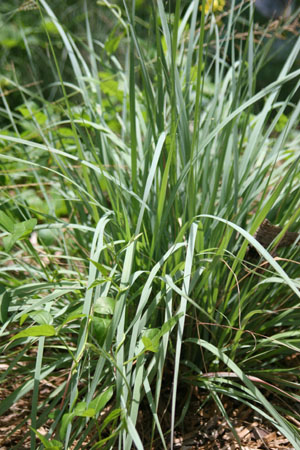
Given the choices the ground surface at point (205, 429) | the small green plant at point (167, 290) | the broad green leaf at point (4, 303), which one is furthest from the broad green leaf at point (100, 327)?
the ground surface at point (205, 429)

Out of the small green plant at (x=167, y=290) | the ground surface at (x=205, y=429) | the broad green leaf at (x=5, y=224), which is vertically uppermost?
the broad green leaf at (x=5, y=224)

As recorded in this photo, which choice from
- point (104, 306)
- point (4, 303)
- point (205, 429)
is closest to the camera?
point (104, 306)

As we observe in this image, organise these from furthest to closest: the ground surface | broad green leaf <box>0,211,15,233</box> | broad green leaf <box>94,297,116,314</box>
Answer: the ground surface, broad green leaf <box>0,211,15,233</box>, broad green leaf <box>94,297,116,314</box>

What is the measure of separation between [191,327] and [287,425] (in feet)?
0.92

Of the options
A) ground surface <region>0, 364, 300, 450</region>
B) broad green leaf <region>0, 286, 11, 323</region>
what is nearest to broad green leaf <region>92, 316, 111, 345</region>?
broad green leaf <region>0, 286, 11, 323</region>

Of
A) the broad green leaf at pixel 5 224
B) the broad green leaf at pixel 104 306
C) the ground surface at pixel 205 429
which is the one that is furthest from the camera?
the ground surface at pixel 205 429

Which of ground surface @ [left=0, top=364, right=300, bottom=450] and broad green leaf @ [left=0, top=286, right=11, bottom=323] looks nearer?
broad green leaf @ [left=0, top=286, right=11, bottom=323]

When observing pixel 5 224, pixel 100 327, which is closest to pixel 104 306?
pixel 100 327

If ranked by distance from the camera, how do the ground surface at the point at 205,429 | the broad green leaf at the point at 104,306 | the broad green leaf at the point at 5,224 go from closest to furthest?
the broad green leaf at the point at 104,306, the broad green leaf at the point at 5,224, the ground surface at the point at 205,429

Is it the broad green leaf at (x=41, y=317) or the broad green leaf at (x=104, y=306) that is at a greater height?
the broad green leaf at (x=104, y=306)

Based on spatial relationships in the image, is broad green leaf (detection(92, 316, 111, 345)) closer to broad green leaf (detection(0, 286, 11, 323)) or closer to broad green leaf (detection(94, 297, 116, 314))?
broad green leaf (detection(94, 297, 116, 314))

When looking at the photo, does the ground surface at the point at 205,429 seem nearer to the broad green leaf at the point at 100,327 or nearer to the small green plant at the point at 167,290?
the small green plant at the point at 167,290

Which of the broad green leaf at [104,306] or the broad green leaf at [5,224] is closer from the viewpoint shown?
the broad green leaf at [104,306]

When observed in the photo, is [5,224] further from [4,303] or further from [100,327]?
[100,327]
